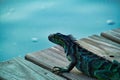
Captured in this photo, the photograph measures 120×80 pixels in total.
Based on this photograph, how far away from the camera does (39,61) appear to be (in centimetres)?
291

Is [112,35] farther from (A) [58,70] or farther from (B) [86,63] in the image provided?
(A) [58,70]

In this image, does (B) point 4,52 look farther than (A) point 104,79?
Yes

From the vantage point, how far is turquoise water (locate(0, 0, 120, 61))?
590 centimetres

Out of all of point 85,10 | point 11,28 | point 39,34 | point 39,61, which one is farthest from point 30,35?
point 39,61

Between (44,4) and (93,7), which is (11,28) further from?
(93,7)

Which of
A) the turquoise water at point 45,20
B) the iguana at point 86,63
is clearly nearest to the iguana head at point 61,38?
the iguana at point 86,63

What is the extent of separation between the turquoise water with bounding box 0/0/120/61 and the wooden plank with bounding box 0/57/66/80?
8.99 ft

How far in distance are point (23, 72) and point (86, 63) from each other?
A: 566mm

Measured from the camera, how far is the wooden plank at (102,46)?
A: 3034 mm

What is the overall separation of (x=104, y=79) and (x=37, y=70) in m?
0.57

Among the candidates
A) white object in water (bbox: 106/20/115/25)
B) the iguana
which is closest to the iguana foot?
the iguana

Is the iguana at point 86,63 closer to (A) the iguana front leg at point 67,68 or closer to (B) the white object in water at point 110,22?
(A) the iguana front leg at point 67,68

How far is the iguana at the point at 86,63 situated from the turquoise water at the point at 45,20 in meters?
2.67

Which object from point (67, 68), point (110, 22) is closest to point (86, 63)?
point (67, 68)
